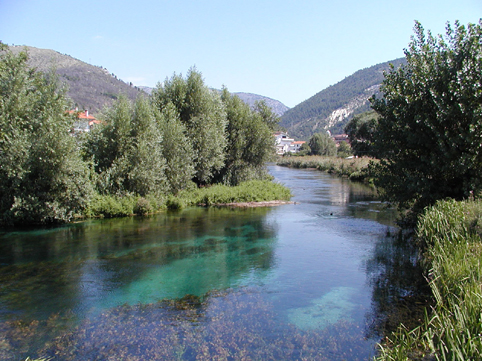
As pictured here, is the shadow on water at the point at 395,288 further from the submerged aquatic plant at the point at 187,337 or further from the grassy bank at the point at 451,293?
the submerged aquatic plant at the point at 187,337

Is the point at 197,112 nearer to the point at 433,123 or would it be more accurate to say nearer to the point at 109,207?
the point at 109,207

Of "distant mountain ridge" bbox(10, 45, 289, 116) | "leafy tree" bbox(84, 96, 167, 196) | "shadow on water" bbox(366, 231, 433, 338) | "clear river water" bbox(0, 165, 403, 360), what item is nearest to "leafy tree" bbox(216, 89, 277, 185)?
"leafy tree" bbox(84, 96, 167, 196)

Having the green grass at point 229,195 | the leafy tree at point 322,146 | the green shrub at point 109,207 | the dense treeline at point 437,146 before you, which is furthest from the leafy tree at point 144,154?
the leafy tree at point 322,146

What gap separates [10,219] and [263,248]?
45.9 feet

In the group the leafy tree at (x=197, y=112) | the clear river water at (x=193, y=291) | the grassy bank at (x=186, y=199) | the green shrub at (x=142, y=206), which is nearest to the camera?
the clear river water at (x=193, y=291)

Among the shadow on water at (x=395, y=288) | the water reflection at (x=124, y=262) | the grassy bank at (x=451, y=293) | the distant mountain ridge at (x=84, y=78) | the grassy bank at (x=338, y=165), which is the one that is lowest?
the shadow on water at (x=395, y=288)

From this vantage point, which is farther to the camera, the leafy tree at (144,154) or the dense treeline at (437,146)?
the leafy tree at (144,154)

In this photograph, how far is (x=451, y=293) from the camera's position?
311 inches

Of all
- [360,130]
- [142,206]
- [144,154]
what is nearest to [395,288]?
[142,206]

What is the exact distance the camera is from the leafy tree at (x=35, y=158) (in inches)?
783

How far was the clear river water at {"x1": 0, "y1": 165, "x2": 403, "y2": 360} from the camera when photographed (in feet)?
28.6

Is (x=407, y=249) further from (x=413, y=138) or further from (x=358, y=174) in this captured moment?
(x=358, y=174)

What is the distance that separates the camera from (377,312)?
10266 millimetres

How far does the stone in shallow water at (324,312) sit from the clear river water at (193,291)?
0.10 feet
